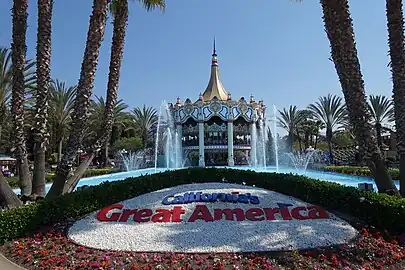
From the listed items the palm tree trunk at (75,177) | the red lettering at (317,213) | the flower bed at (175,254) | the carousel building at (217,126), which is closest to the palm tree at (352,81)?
the flower bed at (175,254)

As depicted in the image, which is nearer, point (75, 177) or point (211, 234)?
point (211, 234)

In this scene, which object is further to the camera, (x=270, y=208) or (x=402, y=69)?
(x=402, y=69)

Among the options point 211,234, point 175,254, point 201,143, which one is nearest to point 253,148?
point 201,143

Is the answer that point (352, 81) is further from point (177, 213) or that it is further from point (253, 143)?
point (253, 143)

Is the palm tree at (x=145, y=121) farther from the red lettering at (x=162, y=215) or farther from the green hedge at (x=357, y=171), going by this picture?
the red lettering at (x=162, y=215)

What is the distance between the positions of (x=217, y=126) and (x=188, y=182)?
34.0 meters

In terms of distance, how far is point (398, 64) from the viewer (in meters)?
10.2

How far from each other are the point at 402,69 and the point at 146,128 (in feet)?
→ 167

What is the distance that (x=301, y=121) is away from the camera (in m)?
60.7

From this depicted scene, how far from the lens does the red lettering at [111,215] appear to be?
912cm

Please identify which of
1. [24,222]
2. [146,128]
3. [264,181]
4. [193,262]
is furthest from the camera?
[146,128]

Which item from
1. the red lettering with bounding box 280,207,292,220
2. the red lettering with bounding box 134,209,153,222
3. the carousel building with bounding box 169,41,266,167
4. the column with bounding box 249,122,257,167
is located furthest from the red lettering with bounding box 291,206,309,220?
the column with bounding box 249,122,257,167

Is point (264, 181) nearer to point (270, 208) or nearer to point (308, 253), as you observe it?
point (270, 208)

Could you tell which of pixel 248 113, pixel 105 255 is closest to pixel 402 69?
pixel 105 255
